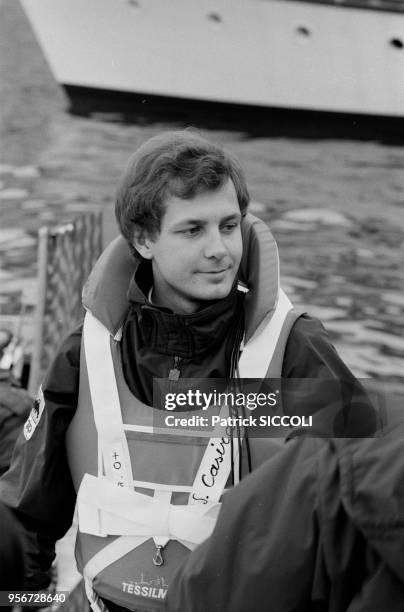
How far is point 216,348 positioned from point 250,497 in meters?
0.87

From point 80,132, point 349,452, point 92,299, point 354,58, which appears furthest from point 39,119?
point 349,452

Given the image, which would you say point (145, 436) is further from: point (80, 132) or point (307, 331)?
point (80, 132)

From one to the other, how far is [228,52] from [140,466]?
1450cm

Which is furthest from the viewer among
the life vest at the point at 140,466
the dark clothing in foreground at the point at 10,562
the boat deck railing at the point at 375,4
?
the boat deck railing at the point at 375,4

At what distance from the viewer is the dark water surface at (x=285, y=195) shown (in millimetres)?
9289

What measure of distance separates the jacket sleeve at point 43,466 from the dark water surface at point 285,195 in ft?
8.21

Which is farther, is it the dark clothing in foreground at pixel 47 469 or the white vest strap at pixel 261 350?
the dark clothing in foreground at pixel 47 469

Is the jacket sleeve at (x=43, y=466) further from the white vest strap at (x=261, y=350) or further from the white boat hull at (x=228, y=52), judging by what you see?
the white boat hull at (x=228, y=52)

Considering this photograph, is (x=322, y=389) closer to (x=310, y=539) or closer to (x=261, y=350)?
(x=261, y=350)

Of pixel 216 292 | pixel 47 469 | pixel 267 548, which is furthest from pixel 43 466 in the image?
pixel 267 548

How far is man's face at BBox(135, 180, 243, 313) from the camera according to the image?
236cm

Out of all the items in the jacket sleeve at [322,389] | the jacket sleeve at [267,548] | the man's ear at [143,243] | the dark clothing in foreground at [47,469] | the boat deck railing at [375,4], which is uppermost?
the jacket sleeve at [267,548]

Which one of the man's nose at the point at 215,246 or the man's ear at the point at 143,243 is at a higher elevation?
the man's nose at the point at 215,246
